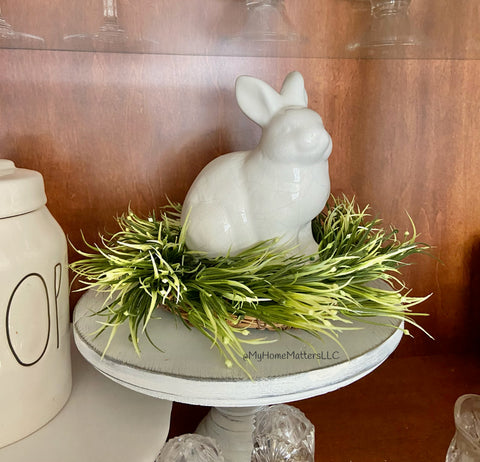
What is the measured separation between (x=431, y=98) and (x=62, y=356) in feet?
2.15

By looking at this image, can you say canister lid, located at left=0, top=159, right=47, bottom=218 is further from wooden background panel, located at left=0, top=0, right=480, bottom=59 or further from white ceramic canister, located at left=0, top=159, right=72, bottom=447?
wooden background panel, located at left=0, top=0, right=480, bottom=59

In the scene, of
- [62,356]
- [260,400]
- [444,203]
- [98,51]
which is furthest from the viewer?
[444,203]

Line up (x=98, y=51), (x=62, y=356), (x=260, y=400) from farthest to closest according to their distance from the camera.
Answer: (x=98, y=51) → (x=62, y=356) → (x=260, y=400)

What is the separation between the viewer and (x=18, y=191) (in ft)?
1.54

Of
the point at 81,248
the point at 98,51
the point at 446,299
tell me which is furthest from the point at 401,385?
the point at 98,51

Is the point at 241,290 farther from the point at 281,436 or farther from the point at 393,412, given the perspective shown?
the point at 393,412

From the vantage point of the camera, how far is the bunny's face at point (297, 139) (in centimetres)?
51

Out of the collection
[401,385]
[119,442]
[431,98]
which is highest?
[431,98]

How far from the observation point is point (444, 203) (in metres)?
0.85

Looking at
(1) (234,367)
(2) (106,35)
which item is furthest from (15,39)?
(1) (234,367)

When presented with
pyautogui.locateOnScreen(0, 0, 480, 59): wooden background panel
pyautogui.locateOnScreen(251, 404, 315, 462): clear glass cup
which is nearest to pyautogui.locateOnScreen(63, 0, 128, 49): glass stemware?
pyautogui.locateOnScreen(0, 0, 480, 59): wooden background panel

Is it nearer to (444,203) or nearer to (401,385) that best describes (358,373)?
(401,385)

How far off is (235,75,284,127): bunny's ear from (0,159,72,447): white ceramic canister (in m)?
0.23

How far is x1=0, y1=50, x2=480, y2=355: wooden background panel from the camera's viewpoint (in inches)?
28.0
